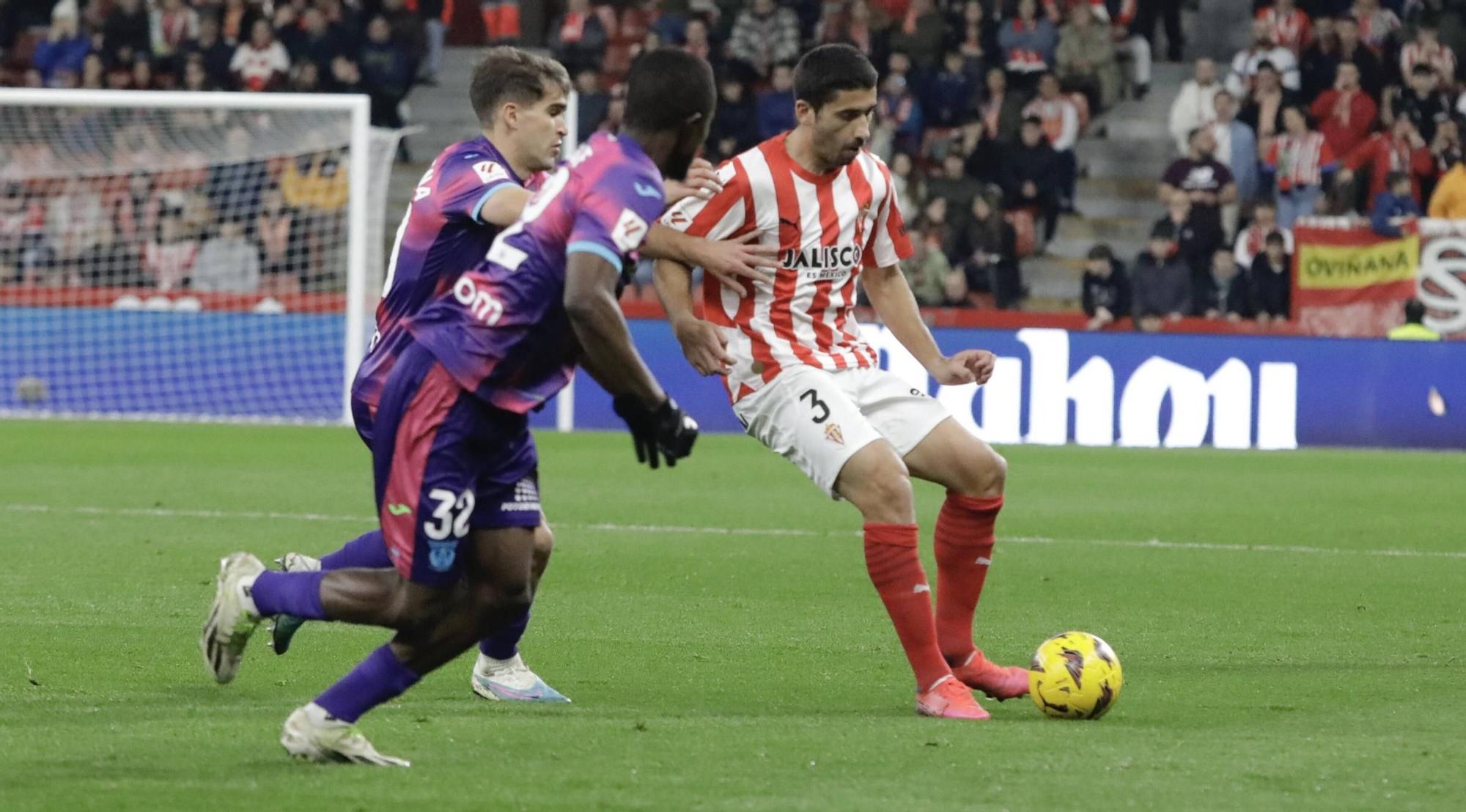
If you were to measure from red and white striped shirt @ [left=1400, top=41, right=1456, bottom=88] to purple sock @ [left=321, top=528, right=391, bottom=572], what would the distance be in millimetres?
16715

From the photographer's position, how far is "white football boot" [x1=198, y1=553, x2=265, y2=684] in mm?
5480

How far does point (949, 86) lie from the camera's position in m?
21.5

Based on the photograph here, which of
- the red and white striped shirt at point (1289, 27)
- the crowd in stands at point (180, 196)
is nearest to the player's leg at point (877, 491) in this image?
the crowd in stands at point (180, 196)

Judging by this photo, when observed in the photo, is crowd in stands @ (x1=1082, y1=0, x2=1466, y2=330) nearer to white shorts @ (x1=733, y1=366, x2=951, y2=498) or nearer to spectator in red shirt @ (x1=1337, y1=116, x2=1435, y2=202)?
spectator in red shirt @ (x1=1337, y1=116, x2=1435, y2=202)

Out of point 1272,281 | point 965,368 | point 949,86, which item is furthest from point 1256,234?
point 965,368

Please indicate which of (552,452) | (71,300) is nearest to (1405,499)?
(552,452)

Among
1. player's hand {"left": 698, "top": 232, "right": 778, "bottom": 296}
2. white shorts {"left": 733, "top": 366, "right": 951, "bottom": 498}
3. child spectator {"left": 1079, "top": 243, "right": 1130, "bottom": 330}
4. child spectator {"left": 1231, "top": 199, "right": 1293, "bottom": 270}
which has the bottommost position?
child spectator {"left": 1079, "top": 243, "right": 1130, "bottom": 330}

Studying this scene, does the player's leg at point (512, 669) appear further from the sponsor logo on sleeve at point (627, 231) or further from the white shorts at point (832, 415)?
the sponsor logo on sleeve at point (627, 231)

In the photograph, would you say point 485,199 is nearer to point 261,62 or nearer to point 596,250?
point 596,250

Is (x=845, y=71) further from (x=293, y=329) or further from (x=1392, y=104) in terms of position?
(x=1392, y=104)

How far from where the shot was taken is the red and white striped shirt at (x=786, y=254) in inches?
252

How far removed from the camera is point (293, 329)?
17.9 metres

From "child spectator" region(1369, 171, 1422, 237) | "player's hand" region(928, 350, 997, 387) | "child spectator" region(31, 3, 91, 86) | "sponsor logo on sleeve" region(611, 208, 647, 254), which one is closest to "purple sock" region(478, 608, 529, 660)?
"player's hand" region(928, 350, 997, 387)

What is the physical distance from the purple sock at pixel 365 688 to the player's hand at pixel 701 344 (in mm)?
1525
